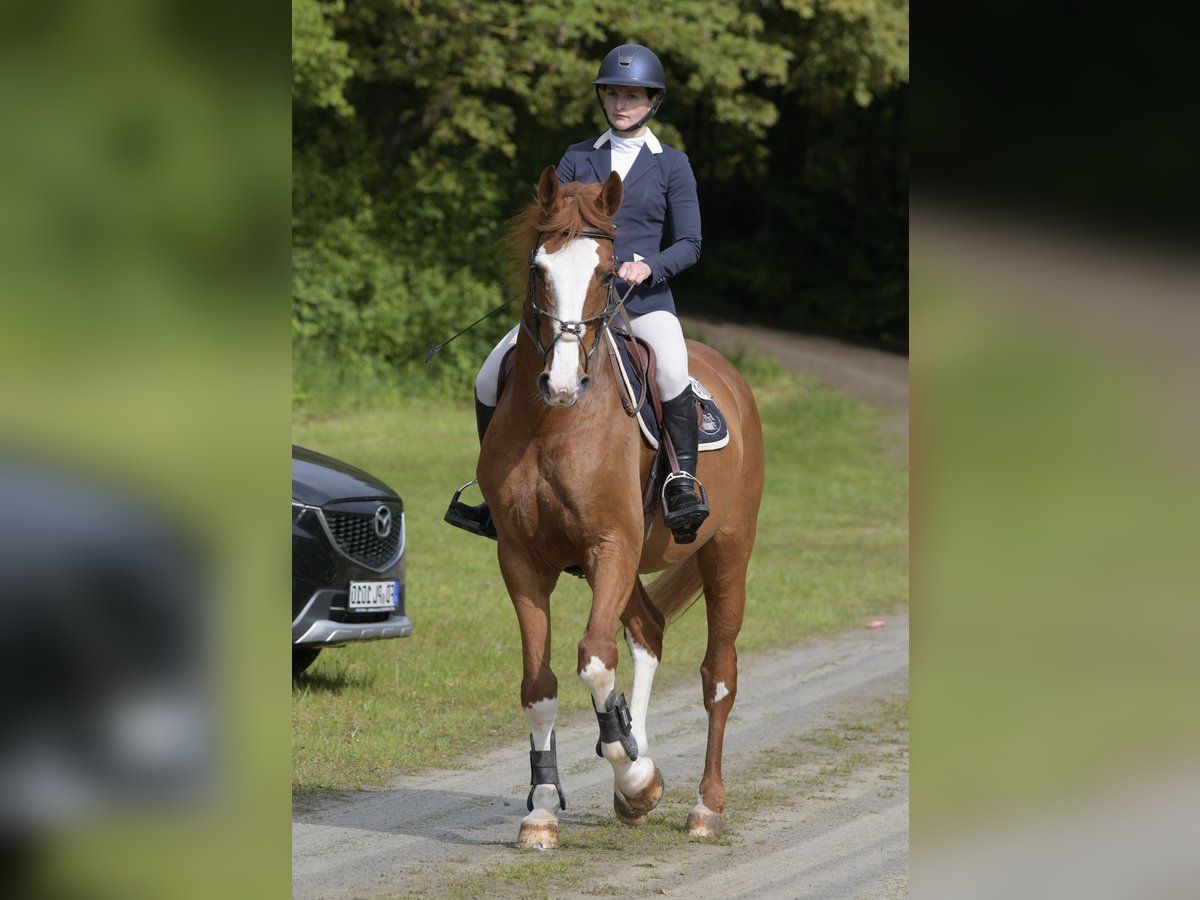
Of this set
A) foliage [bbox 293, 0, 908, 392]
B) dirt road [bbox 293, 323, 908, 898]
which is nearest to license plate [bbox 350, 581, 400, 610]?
dirt road [bbox 293, 323, 908, 898]

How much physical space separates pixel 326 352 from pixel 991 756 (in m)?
25.4

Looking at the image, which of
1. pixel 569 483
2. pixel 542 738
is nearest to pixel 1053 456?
pixel 569 483

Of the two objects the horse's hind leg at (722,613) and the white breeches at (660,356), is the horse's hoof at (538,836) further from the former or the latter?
the white breeches at (660,356)

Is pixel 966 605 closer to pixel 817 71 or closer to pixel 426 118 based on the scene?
pixel 426 118

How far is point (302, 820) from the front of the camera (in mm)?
7125

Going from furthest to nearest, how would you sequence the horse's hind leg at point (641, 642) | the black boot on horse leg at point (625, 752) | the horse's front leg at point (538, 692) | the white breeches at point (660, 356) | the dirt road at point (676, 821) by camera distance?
1. the horse's hind leg at point (641, 642)
2. the white breeches at point (660, 356)
3. the horse's front leg at point (538, 692)
4. the black boot on horse leg at point (625, 752)
5. the dirt road at point (676, 821)

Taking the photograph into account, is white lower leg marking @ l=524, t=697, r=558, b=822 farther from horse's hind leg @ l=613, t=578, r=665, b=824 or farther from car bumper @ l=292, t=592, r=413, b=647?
car bumper @ l=292, t=592, r=413, b=647

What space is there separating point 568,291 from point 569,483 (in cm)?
77

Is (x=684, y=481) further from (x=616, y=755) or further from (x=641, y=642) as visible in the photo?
(x=641, y=642)

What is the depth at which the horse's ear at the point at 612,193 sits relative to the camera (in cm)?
627

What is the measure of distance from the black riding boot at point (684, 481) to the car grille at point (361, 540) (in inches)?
120

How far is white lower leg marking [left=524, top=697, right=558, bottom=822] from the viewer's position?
6594mm

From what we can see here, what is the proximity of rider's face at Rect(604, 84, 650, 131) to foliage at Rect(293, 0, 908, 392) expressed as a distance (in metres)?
18.8

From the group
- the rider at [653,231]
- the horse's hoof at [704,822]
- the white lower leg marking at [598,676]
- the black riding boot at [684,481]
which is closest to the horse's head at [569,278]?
the rider at [653,231]
